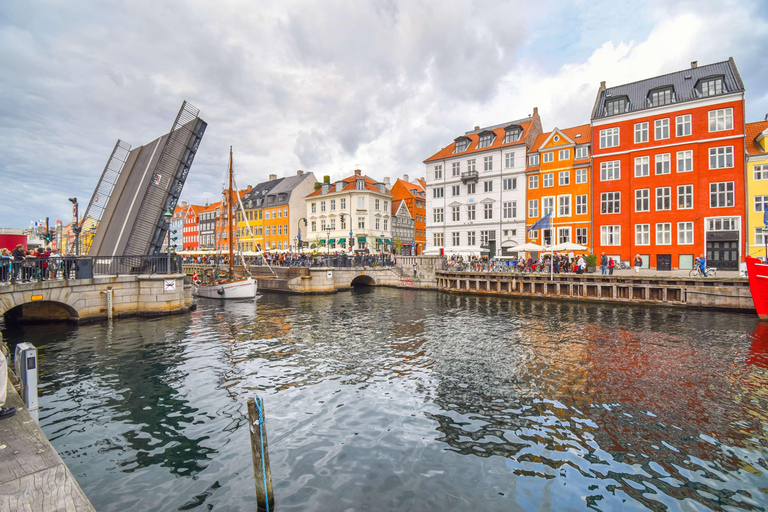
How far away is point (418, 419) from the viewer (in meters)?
8.62

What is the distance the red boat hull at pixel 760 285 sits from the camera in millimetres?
19875

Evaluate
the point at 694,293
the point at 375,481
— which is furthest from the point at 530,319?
the point at 375,481

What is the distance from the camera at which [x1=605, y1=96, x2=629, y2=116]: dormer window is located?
39.2 metres

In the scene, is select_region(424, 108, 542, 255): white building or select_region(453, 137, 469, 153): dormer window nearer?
select_region(424, 108, 542, 255): white building

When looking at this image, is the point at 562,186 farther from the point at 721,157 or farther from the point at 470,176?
the point at 721,157

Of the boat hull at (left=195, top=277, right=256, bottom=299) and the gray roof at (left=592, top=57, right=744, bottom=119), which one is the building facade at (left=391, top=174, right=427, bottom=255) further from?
the boat hull at (left=195, top=277, right=256, bottom=299)

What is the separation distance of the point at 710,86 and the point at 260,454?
4664 cm

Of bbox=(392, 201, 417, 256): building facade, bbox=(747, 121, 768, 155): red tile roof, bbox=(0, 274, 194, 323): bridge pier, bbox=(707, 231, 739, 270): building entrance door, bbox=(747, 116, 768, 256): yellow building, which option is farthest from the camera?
bbox=(392, 201, 417, 256): building facade

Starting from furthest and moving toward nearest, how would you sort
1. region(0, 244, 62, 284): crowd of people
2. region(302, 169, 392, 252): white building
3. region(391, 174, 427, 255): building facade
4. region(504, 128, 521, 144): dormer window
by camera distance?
1. region(391, 174, 427, 255): building facade
2. region(302, 169, 392, 252): white building
3. region(504, 128, 521, 144): dormer window
4. region(0, 244, 62, 284): crowd of people

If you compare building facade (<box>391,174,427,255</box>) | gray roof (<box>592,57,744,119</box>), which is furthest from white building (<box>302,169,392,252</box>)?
gray roof (<box>592,57,744,119</box>)

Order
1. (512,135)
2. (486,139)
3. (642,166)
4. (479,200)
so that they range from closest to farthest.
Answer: (642,166)
(512,135)
(479,200)
(486,139)

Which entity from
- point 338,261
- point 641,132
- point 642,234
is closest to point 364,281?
point 338,261

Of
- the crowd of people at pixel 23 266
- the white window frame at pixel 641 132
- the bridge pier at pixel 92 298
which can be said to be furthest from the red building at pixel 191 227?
the white window frame at pixel 641 132

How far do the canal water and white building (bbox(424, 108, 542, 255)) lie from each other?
30.3 m
